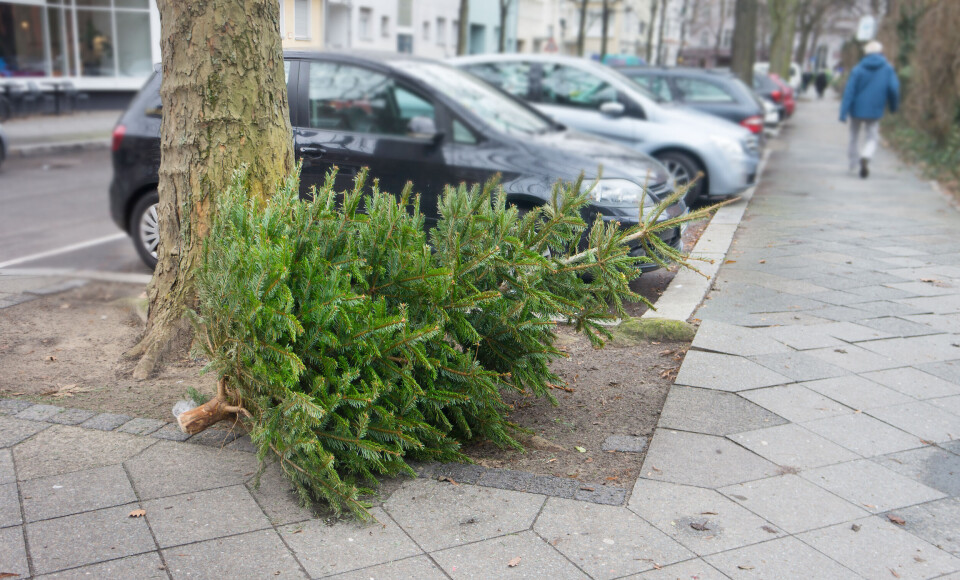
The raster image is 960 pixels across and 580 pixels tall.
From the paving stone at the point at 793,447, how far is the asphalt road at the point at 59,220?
17.1 feet

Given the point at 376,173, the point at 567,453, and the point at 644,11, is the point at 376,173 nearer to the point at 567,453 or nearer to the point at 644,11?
the point at 567,453

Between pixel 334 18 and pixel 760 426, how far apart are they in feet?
20.8

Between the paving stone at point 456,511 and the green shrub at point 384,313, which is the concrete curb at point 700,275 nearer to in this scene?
the green shrub at point 384,313

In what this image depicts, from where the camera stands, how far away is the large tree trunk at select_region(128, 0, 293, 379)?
159 inches

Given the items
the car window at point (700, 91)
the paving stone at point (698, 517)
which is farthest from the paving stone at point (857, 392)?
the car window at point (700, 91)

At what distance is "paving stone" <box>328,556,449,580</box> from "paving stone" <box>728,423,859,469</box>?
157 cm

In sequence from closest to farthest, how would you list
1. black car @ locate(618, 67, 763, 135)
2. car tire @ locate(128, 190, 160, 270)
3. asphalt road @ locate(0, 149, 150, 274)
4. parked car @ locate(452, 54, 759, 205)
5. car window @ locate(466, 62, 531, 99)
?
car tire @ locate(128, 190, 160, 270)
asphalt road @ locate(0, 149, 150, 274)
parked car @ locate(452, 54, 759, 205)
car window @ locate(466, 62, 531, 99)
black car @ locate(618, 67, 763, 135)

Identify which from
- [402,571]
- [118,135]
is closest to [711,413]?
[402,571]

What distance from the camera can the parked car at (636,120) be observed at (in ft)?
32.6

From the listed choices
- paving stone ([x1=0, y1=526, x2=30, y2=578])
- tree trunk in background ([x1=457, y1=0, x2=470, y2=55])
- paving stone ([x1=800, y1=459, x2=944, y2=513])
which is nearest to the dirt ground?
paving stone ([x1=0, y1=526, x2=30, y2=578])

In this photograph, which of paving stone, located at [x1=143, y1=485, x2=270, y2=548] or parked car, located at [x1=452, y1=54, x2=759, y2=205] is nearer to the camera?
paving stone, located at [x1=143, y1=485, x2=270, y2=548]

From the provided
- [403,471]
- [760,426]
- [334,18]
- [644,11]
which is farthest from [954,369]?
[644,11]

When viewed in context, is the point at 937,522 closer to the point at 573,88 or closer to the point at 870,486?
the point at 870,486

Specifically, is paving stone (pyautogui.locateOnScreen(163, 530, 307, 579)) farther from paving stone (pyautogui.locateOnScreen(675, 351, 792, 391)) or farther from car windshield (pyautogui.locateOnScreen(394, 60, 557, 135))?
car windshield (pyautogui.locateOnScreen(394, 60, 557, 135))
